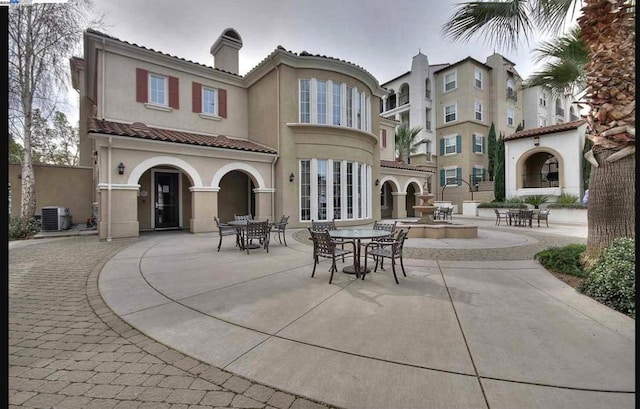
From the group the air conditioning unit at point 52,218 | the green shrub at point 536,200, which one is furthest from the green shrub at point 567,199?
the air conditioning unit at point 52,218

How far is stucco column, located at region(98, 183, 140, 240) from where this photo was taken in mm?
10742

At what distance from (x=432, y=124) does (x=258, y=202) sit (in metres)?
24.0

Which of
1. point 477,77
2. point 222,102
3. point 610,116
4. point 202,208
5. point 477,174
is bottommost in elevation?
point 202,208

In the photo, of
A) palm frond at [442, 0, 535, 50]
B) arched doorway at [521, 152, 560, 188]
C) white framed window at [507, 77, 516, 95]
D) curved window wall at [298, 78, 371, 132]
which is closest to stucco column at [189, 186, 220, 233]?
curved window wall at [298, 78, 371, 132]

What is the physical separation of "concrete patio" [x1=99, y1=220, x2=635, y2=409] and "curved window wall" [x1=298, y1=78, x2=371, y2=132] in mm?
10318

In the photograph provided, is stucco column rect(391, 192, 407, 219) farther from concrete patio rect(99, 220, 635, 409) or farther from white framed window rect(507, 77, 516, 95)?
white framed window rect(507, 77, 516, 95)

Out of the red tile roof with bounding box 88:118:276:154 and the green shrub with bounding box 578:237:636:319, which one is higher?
the red tile roof with bounding box 88:118:276:154

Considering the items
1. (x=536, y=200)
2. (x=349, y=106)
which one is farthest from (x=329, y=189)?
(x=536, y=200)

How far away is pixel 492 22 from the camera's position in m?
6.52

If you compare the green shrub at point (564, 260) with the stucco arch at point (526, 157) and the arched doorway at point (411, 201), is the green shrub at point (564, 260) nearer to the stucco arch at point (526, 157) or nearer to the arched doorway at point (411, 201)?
the stucco arch at point (526, 157)

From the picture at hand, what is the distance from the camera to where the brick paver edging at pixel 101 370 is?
89.9 inches

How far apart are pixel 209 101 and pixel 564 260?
16184mm

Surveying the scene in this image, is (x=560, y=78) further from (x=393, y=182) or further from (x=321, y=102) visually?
(x=393, y=182)

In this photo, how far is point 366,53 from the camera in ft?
28.0
